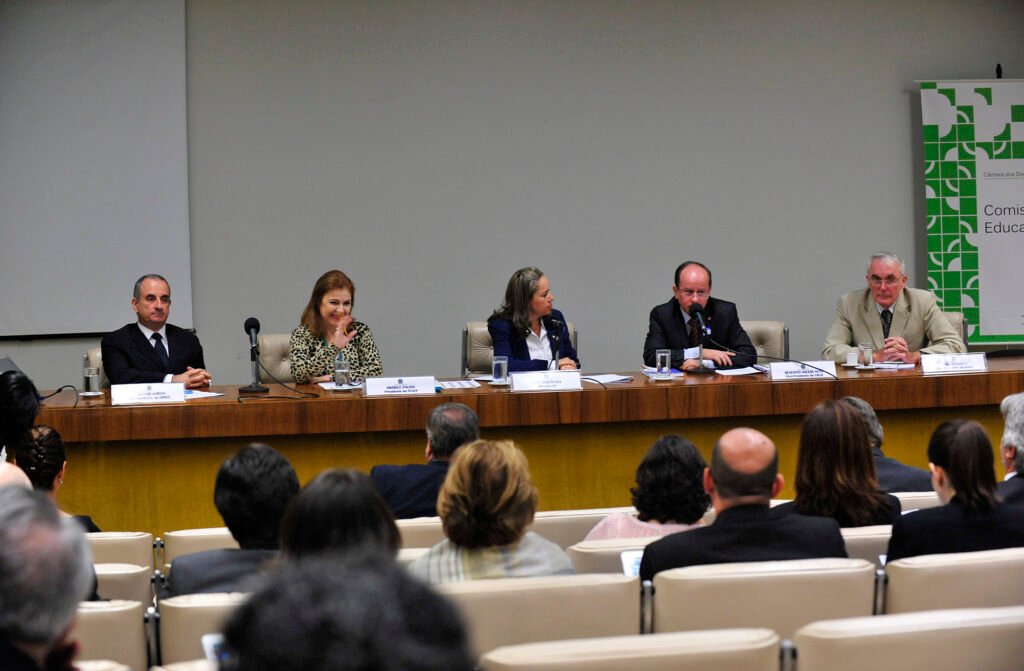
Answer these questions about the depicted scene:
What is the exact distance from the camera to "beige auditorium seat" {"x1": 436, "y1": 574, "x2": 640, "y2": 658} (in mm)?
1861

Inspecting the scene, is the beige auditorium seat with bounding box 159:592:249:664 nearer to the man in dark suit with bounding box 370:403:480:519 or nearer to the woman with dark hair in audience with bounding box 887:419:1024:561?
the man in dark suit with bounding box 370:403:480:519

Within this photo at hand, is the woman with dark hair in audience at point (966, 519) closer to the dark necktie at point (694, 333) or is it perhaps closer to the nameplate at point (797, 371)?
the nameplate at point (797, 371)

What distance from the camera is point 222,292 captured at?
20.7ft

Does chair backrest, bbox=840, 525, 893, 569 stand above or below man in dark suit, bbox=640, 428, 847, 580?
below

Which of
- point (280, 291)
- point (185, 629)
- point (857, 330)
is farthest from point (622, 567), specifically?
point (280, 291)

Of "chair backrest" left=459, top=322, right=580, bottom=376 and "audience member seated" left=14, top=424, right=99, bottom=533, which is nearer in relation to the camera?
"audience member seated" left=14, top=424, right=99, bottom=533

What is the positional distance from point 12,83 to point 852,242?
4873mm

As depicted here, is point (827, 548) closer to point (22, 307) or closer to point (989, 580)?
point (989, 580)

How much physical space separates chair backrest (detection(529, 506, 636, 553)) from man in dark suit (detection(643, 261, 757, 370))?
2.28 metres

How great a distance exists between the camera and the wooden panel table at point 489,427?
160 inches

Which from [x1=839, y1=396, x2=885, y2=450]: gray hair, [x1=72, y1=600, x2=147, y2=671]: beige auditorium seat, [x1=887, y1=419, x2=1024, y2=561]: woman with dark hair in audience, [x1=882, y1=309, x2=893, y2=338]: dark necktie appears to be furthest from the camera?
[x1=882, y1=309, x2=893, y2=338]: dark necktie

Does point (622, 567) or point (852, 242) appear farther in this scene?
point (852, 242)

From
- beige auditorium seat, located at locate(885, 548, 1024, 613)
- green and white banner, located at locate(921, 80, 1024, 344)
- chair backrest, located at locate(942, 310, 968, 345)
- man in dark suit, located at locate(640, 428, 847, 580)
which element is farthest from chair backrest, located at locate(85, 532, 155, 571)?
green and white banner, located at locate(921, 80, 1024, 344)

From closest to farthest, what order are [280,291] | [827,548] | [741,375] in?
[827,548] → [741,375] → [280,291]
